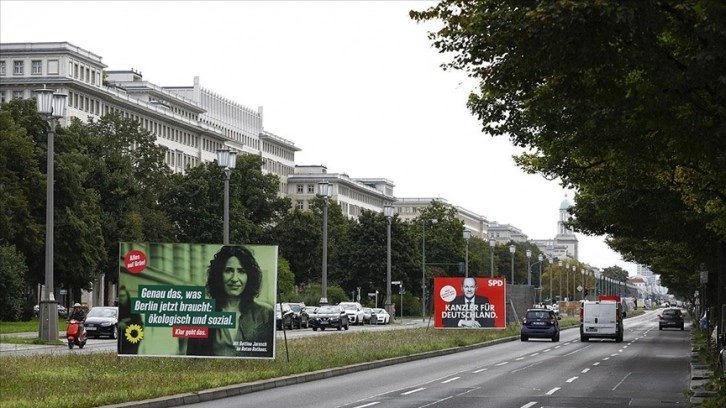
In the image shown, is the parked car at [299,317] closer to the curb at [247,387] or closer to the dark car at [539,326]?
the dark car at [539,326]

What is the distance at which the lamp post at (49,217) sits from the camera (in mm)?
38906

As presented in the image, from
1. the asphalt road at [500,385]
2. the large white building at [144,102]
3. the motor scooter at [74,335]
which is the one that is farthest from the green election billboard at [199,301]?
the large white building at [144,102]

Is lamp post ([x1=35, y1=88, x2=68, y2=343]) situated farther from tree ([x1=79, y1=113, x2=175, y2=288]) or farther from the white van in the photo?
tree ([x1=79, y1=113, x2=175, y2=288])

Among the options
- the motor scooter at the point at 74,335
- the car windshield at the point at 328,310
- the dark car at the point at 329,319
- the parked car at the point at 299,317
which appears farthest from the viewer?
the parked car at the point at 299,317

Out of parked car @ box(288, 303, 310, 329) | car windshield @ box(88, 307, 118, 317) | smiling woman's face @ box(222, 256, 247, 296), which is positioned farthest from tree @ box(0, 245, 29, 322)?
smiling woman's face @ box(222, 256, 247, 296)

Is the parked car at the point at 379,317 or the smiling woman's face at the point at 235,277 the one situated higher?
the smiling woman's face at the point at 235,277

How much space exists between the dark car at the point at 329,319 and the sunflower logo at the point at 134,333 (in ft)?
134

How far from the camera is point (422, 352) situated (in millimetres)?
41406

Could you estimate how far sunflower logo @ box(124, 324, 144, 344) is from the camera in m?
29.6

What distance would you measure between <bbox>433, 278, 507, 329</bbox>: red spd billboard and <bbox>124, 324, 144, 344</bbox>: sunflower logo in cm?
2789

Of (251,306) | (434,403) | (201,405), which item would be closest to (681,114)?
(434,403)

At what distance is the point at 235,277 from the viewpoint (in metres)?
29.3

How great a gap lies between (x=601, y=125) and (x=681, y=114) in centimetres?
208

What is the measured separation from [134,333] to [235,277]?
275 centimetres
